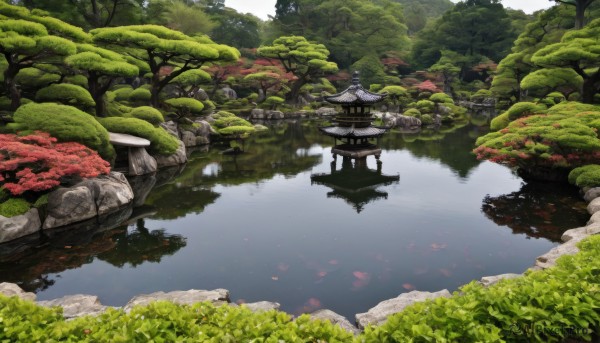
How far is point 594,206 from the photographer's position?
43.6 feet

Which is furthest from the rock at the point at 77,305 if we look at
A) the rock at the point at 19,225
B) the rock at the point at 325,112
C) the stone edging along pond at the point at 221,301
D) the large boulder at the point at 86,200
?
the rock at the point at 325,112

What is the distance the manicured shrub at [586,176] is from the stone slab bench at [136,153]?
18650mm

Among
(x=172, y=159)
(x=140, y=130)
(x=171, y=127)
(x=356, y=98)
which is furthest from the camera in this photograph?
(x=171, y=127)

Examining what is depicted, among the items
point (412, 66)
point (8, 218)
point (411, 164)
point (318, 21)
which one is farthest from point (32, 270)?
point (412, 66)

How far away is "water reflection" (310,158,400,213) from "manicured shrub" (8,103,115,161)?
32.7 ft

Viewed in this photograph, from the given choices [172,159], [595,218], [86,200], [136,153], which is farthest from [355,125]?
[86,200]

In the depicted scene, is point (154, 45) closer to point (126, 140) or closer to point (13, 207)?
point (126, 140)

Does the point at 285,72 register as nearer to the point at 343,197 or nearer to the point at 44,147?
the point at 343,197

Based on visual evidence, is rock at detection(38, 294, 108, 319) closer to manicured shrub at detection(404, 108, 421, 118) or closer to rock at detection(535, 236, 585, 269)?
rock at detection(535, 236, 585, 269)

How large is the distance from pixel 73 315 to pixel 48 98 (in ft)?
46.9

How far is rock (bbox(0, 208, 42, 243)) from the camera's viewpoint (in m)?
11.4

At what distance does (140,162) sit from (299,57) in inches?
1194

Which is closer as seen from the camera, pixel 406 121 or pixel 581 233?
pixel 581 233

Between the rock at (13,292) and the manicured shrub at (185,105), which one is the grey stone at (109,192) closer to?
the rock at (13,292)
